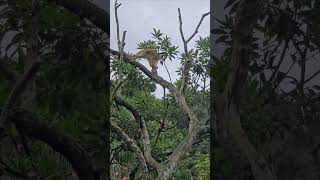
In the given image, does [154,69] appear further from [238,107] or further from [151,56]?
[238,107]

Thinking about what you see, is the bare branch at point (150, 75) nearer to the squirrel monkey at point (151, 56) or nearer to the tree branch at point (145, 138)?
the squirrel monkey at point (151, 56)

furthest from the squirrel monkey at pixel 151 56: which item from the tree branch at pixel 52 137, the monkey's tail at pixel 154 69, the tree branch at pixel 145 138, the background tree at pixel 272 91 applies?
the tree branch at pixel 52 137

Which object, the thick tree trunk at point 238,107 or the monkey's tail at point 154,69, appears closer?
the thick tree trunk at point 238,107

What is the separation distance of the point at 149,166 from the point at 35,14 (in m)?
0.99

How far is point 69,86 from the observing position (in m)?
1.62

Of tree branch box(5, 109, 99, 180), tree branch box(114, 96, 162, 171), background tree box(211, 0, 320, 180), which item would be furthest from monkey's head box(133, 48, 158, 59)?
tree branch box(5, 109, 99, 180)

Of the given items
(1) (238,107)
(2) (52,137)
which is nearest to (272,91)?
(1) (238,107)

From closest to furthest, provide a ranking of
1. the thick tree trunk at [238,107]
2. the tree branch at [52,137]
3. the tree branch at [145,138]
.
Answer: the tree branch at [52,137] → the thick tree trunk at [238,107] → the tree branch at [145,138]

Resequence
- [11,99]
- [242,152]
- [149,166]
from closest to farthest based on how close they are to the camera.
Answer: [11,99] < [242,152] < [149,166]

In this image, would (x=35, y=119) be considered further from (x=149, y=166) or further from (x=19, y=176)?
(x=149, y=166)

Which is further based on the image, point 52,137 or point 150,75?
point 150,75

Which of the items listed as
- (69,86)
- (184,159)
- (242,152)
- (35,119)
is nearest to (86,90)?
(69,86)

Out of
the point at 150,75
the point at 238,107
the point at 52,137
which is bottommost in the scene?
the point at 52,137

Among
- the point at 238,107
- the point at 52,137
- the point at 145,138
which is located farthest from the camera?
the point at 145,138
